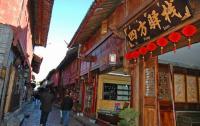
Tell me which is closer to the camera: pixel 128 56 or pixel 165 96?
pixel 128 56

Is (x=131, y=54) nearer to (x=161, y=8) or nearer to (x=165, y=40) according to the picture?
(x=165, y=40)

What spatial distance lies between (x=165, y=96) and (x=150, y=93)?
4.50 ft

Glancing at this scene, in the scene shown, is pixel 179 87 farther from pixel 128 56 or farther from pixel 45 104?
pixel 45 104

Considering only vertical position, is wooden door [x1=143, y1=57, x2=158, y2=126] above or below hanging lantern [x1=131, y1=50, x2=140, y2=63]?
below

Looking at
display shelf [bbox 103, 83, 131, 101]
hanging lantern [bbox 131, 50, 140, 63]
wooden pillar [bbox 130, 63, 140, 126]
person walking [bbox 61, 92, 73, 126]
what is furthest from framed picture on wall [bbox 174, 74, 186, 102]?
display shelf [bbox 103, 83, 131, 101]

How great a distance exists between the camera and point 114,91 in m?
16.8

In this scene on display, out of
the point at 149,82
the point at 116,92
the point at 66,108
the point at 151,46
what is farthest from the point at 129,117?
the point at 116,92

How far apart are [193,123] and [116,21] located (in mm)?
6201

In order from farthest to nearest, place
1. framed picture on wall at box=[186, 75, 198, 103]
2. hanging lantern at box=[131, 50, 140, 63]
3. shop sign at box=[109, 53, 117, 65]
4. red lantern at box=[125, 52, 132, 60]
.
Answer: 1. shop sign at box=[109, 53, 117, 65]
2. framed picture on wall at box=[186, 75, 198, 103]
3. red lantern at box=[125, 52, 132, 60]
4. hanging lantern at box=[131, 50, 140, 63]

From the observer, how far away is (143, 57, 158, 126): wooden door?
25.3 feet

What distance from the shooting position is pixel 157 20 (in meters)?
6.71

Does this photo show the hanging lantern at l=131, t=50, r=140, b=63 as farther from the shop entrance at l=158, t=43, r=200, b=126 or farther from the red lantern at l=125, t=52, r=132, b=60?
the shop entrance at l=158, t=43, r=200, b=126

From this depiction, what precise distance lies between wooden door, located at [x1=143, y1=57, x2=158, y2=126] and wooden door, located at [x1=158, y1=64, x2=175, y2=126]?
732 millimetres

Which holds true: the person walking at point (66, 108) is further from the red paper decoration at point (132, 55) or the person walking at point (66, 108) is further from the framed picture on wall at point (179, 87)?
the framed picture on wall at point (179, 87)
